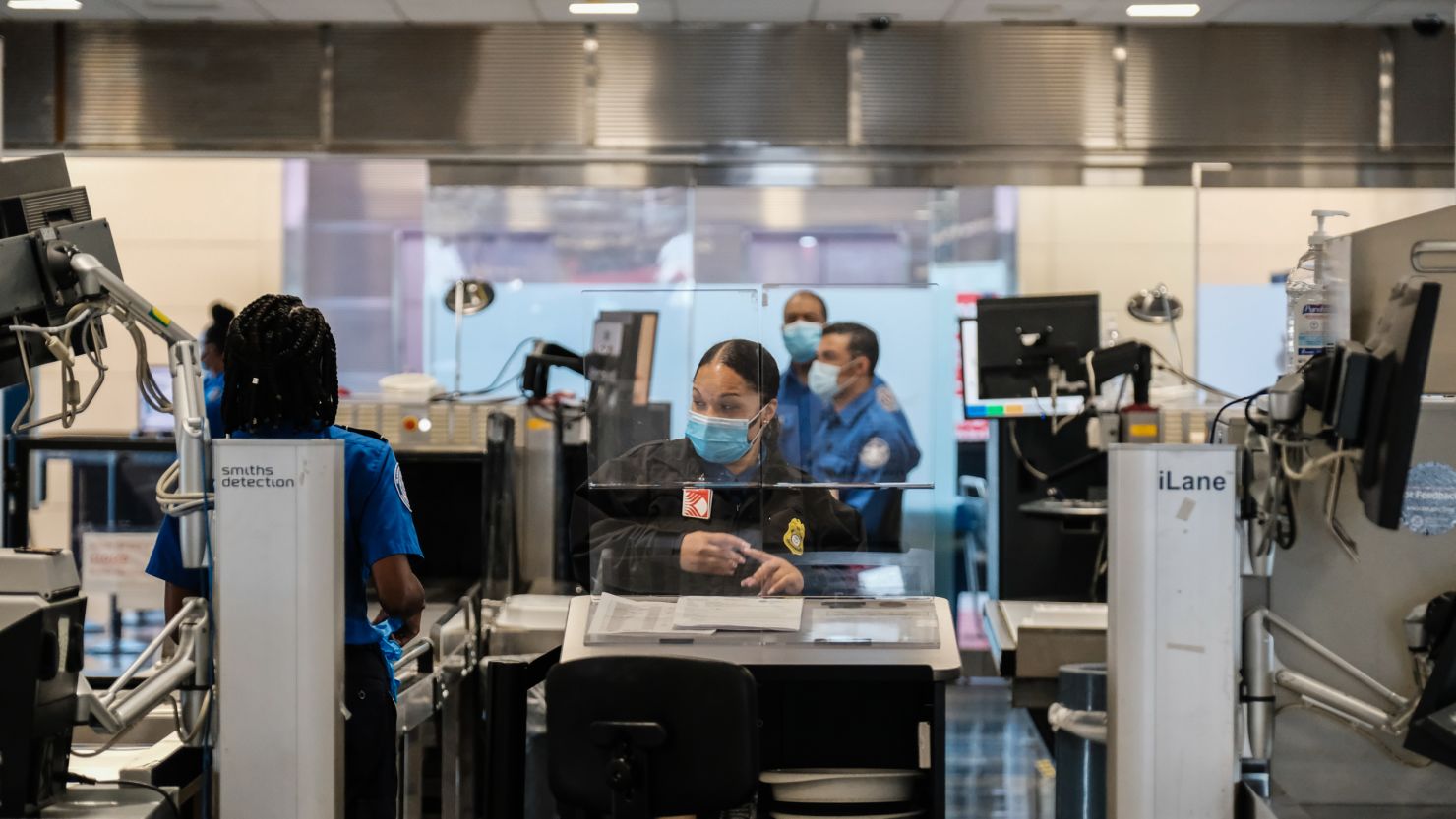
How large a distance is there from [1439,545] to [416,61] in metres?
4.89

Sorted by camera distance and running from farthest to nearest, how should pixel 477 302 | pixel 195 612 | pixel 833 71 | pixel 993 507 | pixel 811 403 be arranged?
pixel 833 71
pixel 993 507
pixel 477 302
pixel 811 403
pixel 195 612

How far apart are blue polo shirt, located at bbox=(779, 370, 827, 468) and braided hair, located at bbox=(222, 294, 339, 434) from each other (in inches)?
34.7

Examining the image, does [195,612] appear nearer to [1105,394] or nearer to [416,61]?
[1105,394]

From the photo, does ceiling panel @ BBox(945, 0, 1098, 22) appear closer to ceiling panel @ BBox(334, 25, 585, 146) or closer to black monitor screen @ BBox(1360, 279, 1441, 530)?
ceiling panel @ BBox(334, 25, 585, 146)

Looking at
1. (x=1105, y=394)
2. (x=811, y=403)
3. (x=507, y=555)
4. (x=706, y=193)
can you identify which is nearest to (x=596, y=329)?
(x=811, y=403)

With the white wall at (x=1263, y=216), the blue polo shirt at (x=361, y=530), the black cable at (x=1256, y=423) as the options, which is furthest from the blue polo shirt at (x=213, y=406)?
the white wall at (x=1263, y=216)

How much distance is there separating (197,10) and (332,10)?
2.00 ft

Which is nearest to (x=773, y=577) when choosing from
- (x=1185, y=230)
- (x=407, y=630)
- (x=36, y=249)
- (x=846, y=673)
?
(x=846, y=673)

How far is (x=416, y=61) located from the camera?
597cm

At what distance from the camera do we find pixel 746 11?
5773mm

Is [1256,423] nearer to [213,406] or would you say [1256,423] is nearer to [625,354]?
[625,354]

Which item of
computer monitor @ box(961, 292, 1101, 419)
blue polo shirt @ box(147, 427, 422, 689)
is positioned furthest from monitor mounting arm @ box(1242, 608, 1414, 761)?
computer monitor @ box(961, 292, 1101, 419)

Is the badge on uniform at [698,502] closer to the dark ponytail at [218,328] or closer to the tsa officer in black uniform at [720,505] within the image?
the tsa officer in black uniform at [720,505]

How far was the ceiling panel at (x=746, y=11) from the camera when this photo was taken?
5.65 metres
